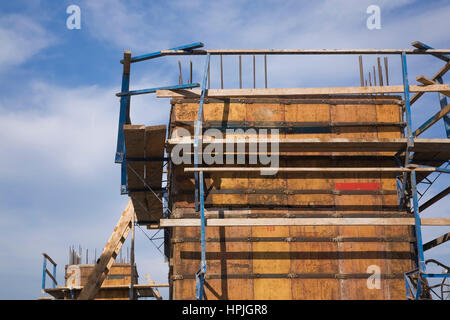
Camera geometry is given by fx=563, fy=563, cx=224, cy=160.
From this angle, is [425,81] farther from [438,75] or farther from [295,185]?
[295,185]

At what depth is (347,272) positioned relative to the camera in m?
15.9

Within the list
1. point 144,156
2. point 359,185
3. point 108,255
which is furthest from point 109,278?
point 359,185

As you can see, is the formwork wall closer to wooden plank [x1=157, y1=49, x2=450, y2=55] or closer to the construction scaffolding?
the construction scaffolding

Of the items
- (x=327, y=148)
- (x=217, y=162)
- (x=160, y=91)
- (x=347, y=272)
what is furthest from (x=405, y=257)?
(x=160, y=91)

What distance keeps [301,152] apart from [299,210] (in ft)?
5.80

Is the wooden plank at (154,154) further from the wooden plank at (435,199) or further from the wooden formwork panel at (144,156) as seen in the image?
the wooden plank at (435,199)

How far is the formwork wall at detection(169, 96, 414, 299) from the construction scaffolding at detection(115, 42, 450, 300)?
4 centimetres

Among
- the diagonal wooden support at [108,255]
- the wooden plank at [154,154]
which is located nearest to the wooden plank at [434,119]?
the wooden plank at [154,154]

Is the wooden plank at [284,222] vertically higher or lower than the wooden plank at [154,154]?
lower

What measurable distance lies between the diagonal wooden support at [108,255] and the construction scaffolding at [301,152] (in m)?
4.56

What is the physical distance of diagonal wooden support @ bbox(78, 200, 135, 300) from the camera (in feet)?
66.1

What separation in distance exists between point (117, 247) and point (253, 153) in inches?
312

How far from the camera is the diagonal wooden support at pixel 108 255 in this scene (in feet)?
66.1
